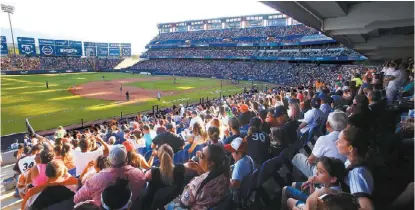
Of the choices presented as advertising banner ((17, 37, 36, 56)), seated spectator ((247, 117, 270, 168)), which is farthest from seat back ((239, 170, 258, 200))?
advertising banner ((17, 37, 36, 56))

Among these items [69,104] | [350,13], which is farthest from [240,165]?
[69,104]

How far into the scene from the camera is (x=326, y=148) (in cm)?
473

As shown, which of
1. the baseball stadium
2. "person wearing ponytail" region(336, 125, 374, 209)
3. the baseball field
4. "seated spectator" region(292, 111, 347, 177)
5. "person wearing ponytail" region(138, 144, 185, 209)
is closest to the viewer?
"person wearing ponytail" region(336, 125, 374, 209)

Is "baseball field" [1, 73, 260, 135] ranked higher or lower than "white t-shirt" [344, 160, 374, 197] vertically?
lower

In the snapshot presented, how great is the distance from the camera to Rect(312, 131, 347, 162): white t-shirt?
465 cm

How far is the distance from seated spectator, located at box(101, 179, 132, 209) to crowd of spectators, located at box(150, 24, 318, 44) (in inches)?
2531

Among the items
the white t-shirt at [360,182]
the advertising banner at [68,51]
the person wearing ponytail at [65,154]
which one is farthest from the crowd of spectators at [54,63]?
the white t-shirt at [360,182]

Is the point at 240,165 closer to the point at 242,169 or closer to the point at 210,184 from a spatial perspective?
the point at 242,169

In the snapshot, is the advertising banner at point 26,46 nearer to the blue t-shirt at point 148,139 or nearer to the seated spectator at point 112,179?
the blue t-shirt at point 148,139

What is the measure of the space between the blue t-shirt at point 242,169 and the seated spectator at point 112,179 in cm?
147

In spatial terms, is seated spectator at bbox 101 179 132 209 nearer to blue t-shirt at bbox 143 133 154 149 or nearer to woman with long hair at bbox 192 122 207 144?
woman with long hair at bbox 192 122 207 144

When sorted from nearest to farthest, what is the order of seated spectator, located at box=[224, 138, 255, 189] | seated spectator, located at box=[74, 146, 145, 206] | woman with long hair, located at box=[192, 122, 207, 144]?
seated spectator, located at box=[74, 146, 145, 206], seated spectator, located at box=[224, 138, 255, 189], woman with long hair, located at box=[192, 122, 207, 144]

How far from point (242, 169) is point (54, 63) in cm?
8507

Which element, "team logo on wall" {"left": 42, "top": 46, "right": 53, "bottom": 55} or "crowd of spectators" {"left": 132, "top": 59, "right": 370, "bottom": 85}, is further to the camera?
"team logo on wall" {"left": 42, "top": 46, "right": 53, "bottom": 55}
